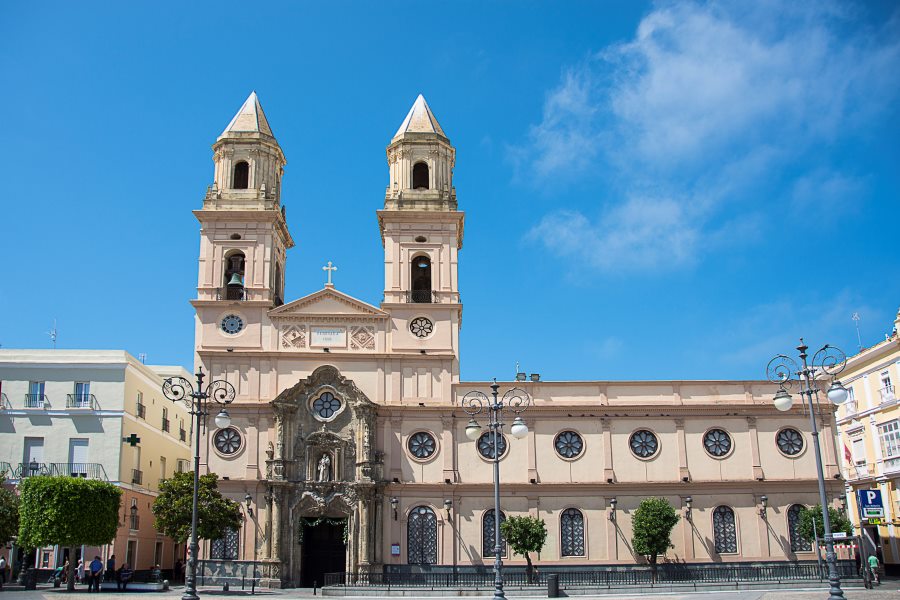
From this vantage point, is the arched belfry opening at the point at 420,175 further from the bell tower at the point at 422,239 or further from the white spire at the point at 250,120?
the white spire at the point at 250,120

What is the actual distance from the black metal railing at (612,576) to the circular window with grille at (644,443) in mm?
5948

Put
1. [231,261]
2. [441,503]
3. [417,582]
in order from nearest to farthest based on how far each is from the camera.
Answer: [417,582], [441,503], [231,261]

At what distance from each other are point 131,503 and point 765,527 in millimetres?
34287

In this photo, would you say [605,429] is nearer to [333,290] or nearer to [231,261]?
[333,290]

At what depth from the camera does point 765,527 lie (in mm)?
47188

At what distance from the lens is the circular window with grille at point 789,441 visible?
48688mm

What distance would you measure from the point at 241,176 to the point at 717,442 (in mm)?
30868

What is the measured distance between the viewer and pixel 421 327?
49.6 metres

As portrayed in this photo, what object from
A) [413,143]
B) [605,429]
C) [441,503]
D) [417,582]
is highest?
[413,143]

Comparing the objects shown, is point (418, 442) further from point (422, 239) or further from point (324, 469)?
point (422, 239)

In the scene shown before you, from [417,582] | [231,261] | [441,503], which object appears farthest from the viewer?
[231,261]

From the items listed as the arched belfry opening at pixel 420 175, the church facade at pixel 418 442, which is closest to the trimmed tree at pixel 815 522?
the church facade at pixel 418 442

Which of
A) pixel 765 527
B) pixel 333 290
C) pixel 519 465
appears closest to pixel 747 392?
pixel 765 527

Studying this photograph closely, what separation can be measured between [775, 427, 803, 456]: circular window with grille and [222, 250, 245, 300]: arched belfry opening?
101 ft
